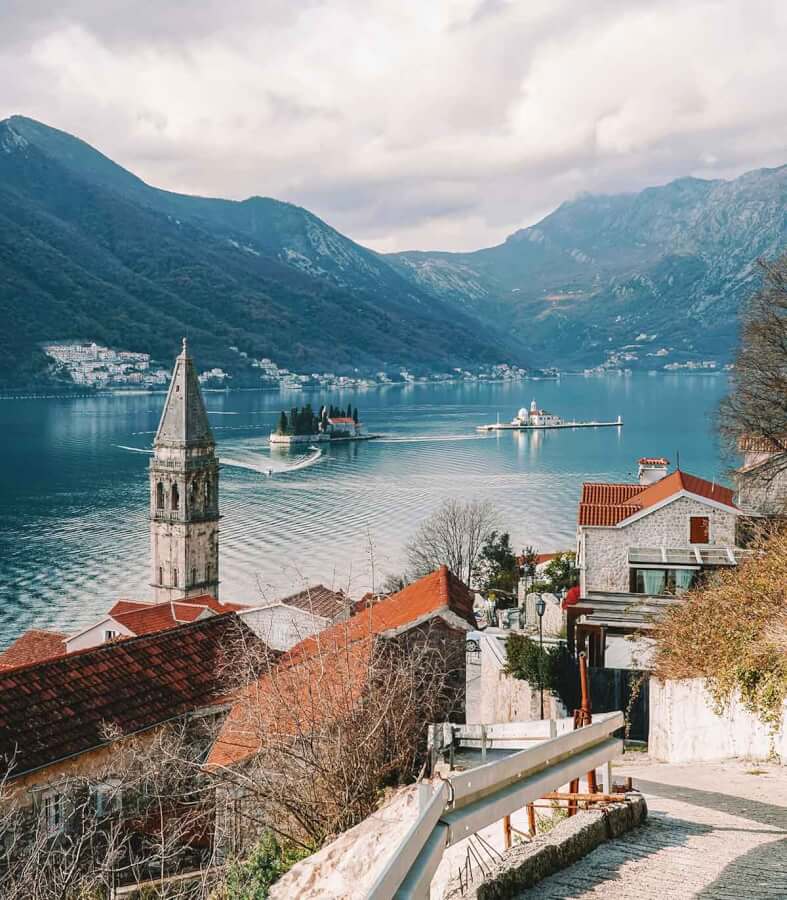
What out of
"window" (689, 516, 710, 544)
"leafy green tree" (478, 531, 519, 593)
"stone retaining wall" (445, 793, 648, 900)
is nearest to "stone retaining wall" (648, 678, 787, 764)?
"stone retaining wall" (445, 793, 648, 900)

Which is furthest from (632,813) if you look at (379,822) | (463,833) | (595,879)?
(379,822)

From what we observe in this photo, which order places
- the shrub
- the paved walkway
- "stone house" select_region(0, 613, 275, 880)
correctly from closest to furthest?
the paved walkway, the shrub, "stone house" select_region(0, 613, 275, 880)

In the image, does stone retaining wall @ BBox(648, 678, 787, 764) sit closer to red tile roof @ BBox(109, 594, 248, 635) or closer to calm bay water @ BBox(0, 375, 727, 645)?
calm bay water @ BBox(0, 375, 727, 645)

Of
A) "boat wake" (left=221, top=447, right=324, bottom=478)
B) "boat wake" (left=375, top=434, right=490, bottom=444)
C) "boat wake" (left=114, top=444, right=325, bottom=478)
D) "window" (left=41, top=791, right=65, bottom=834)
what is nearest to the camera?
"window" (left=41, top=791, right=65, bottom=834)

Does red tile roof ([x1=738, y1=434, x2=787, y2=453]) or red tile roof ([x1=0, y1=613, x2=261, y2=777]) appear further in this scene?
red tile roof ([x1=738, y1=434, x2=787, y2=453])

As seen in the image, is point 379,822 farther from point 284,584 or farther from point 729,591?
point 284,584

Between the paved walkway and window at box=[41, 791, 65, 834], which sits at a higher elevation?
the paved walkway

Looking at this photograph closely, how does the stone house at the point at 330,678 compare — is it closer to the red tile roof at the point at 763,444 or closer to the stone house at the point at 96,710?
the stone house at the point at 96,710

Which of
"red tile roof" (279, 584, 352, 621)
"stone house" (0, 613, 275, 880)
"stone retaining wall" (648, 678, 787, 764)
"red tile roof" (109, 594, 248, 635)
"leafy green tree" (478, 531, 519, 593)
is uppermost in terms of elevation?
"stone retaining wall" (648, 678, 787, 764)
